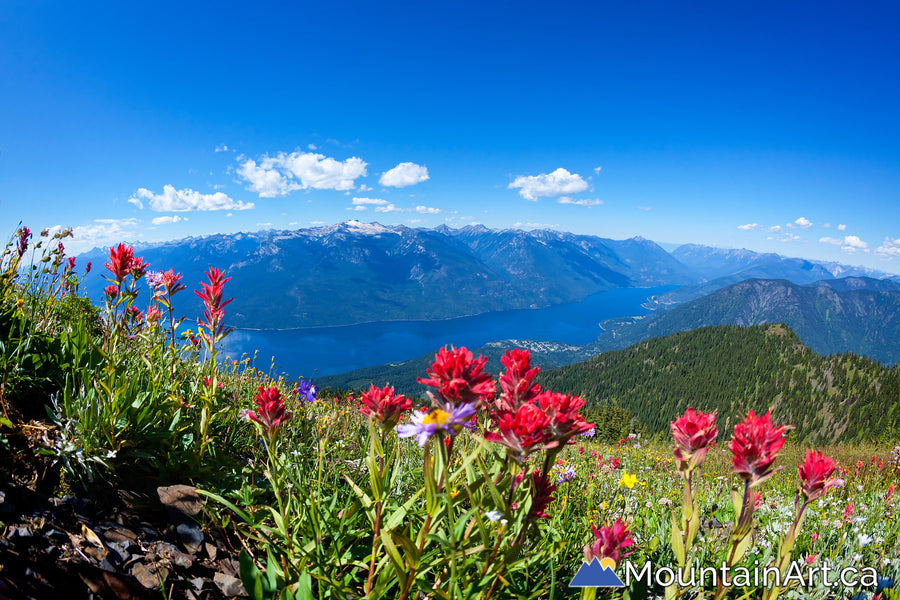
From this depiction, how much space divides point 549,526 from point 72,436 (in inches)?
140

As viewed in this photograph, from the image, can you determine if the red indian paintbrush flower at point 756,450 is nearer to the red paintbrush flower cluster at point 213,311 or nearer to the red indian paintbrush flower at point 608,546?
the red indian paintbrush flower at point 608,546

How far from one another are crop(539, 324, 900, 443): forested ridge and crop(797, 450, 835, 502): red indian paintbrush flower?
359 feet

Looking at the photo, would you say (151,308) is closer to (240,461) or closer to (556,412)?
(240,461)

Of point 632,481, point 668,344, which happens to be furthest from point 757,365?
point 632,481

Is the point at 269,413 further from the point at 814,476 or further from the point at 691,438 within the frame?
the point at 814,476

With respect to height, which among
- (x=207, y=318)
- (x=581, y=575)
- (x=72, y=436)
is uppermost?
(x=207, y=318)

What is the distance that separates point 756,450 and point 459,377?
4.92 feet

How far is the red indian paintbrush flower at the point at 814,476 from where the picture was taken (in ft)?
7.04

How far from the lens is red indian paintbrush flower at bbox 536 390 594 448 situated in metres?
1.79

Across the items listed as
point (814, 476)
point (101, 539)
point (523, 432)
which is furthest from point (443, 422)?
point (101, 539)

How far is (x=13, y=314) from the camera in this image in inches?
135

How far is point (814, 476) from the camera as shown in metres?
2.19

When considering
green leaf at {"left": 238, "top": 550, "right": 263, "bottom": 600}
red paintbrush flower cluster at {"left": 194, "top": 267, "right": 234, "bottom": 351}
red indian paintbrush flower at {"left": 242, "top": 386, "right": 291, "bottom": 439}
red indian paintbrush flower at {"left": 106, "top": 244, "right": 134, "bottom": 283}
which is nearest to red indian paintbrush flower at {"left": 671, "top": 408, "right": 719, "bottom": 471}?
green leaf at {"left": 238, "top": 550, "right": 263, "bottom": 600}

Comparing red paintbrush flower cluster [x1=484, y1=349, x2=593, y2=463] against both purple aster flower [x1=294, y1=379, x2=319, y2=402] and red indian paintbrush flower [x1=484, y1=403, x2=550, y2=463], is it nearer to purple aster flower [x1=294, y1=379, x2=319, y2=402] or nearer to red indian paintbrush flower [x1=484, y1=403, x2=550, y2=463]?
red indian paintbrush flower [x1=484, y1=403, x2=550, y2=463]
